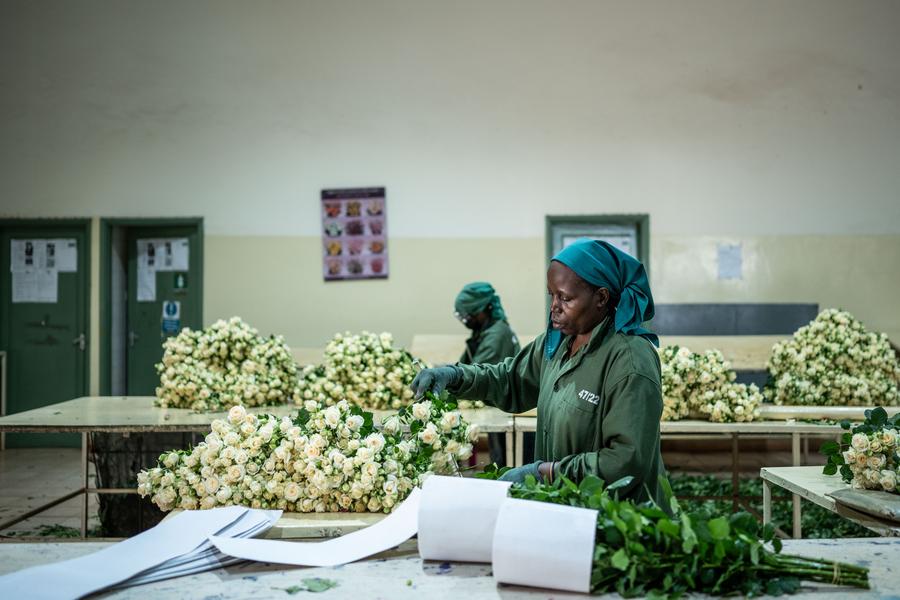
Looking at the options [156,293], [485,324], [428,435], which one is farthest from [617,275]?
[156,293]

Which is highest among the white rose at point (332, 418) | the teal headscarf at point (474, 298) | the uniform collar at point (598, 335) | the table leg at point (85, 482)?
the teal headscarf at point (474, 298)

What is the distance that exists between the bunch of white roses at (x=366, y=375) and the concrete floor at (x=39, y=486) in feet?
7.03

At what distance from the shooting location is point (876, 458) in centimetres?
248

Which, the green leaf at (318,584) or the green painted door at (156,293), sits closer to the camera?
the green leaf at (318,584)

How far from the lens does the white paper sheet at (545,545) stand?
1410mm

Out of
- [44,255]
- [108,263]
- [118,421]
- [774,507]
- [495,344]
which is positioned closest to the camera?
[118,421]

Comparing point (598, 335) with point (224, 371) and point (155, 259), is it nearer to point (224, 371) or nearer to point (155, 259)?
point (224, 371)

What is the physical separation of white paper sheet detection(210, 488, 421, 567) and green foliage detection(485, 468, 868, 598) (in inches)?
19.3

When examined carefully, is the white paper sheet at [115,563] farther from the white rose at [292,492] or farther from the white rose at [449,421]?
the white rose at [449,421]

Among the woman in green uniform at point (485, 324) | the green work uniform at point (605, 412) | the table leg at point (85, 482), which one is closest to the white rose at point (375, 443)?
the green work uniform at point (605, 412)

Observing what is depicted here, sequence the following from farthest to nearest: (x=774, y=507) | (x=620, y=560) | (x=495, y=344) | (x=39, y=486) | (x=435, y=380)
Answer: (x=39, y=486) → (x=774, y=507) → (x=495, y=344) → (x=435, y=380) → (x=620, y=560)

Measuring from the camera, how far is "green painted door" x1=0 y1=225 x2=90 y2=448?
26.0 feet

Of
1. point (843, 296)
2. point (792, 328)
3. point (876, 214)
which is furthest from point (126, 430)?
point (876, 214)

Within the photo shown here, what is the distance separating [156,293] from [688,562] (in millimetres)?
7547
